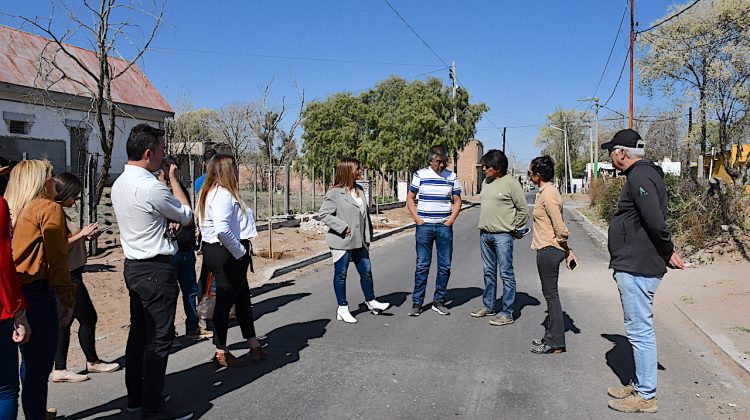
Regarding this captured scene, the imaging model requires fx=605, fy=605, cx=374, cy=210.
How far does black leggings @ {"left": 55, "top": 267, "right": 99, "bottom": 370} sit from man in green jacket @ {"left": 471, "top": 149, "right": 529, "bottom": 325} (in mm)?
3963

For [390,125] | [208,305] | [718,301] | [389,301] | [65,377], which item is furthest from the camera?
[390,125]

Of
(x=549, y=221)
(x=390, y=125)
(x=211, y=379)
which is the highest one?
(x=390, y=125)

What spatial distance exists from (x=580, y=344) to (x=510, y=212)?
1.55 meters

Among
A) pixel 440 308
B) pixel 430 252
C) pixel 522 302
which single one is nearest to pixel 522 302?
pixel 522 302

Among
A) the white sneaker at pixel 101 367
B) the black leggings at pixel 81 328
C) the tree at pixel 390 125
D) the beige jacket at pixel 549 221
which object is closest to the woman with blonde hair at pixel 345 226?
the beige jacket at pixel 549 221

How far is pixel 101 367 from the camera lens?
521 centimetres

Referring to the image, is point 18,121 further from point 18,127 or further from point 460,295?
point 460,295

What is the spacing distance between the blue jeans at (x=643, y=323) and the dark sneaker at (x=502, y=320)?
7.76ft

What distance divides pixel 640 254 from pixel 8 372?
402 centimetres

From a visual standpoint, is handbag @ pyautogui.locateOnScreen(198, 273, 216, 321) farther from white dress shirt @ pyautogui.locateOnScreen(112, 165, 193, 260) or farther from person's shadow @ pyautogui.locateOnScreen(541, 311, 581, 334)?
person's shadow @ pyautogui.locateOnScreen(541, 311, 581, 334)

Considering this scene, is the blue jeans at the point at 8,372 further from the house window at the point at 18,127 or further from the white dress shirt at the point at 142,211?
the house window at the point at 18,127

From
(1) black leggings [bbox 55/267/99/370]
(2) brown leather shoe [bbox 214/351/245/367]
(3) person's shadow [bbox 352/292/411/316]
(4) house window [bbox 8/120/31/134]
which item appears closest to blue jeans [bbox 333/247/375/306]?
(3) person's shadow [bbox 352/292/411/316]

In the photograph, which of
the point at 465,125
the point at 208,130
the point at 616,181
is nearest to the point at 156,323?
the point at 616,181

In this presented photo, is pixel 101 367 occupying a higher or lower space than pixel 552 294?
lower
